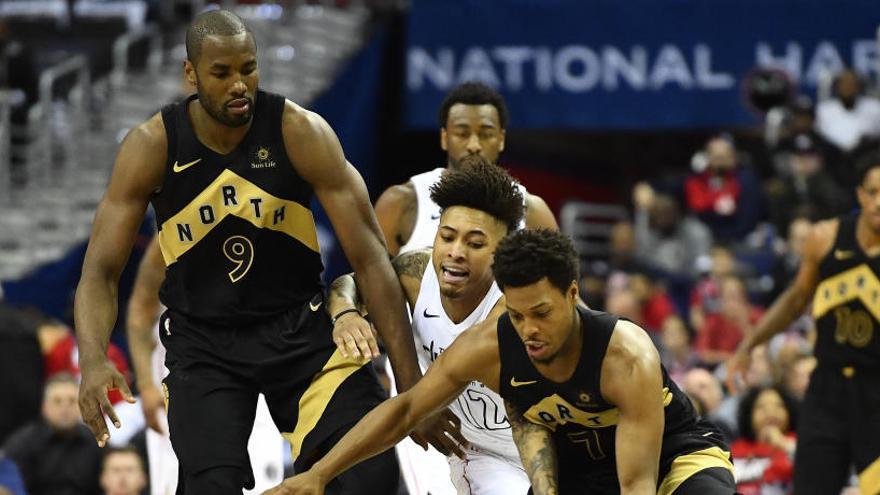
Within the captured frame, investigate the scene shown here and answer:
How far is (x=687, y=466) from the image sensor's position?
591 cm

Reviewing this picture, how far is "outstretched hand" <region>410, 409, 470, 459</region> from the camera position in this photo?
Result: 644cm

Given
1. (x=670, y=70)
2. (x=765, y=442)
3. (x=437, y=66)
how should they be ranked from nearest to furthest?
(x=765, y=442) → (x=670, y=70) → (x=437, y=66)

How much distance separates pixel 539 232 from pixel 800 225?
25.6 ft

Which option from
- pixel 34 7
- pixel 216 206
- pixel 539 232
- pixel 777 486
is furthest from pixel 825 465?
pixel 34 7

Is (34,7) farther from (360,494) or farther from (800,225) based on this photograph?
(360,494)

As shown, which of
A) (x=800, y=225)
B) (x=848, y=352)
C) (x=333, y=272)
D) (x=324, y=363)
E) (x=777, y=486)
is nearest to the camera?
(x=324, y=363)

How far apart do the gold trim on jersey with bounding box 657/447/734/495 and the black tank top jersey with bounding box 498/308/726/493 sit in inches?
1.0

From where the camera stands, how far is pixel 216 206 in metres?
6.08

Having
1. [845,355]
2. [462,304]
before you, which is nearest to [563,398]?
[462,304]

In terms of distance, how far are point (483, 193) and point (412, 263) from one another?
693mm

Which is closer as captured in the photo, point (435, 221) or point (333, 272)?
point (435, 221)

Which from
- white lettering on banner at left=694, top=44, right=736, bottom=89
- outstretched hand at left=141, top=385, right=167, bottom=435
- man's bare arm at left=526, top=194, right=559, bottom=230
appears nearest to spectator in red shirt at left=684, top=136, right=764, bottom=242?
white lettering on banner at left=694, top=44, right=736, bottom=89

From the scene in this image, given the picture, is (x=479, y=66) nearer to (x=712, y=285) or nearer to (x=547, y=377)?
(x=712, y=285)

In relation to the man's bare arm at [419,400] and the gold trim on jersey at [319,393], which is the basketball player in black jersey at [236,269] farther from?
the man's bare arm at [419,400]
